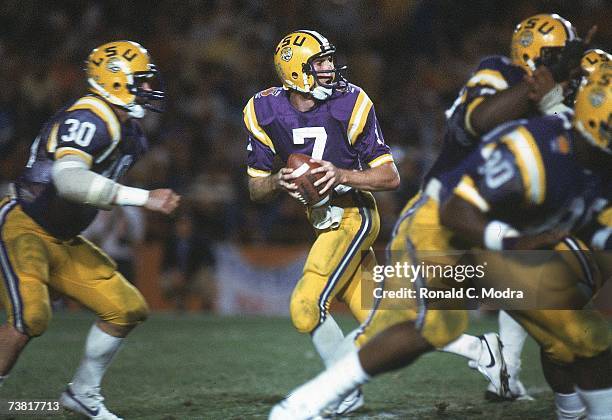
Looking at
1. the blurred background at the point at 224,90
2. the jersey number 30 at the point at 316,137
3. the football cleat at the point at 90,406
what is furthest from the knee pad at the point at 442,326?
the blurred background at the point at 224,90

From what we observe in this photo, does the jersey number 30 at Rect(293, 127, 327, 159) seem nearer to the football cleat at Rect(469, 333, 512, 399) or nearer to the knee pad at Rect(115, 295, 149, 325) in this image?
the knee pad at Rect(115, 295, 149, 325)

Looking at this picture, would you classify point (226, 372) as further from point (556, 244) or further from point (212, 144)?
point (212, 144)

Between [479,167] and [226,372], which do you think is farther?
[226,372]

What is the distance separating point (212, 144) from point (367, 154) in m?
5.68

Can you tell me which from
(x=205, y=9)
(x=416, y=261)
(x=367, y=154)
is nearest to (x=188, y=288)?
(x=205, y=9)

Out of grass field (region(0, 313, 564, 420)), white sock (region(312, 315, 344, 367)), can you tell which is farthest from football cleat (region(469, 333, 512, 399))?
white sock (region(312, 315, 344, 367))

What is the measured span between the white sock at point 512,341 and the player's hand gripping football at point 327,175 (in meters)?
1.30

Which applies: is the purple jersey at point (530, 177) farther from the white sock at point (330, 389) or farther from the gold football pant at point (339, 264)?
the gold football pant at point (339, 264)

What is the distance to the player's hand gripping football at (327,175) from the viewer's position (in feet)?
14.1

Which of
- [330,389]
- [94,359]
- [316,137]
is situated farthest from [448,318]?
[94,359]

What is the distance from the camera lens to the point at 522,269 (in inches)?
140

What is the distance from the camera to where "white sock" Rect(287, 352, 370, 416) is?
3.41 meters

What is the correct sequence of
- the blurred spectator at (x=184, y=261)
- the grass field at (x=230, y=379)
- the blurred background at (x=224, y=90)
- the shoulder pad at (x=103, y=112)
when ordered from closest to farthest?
the shoulder pad at (x=103, y=112) < the grass field at (x=230, y=379) < the blurred spectator at (x=184, y=261) < the blurred background at (x=224, y=90)

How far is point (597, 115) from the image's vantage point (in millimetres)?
3289
